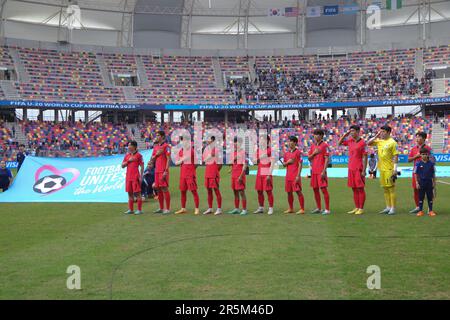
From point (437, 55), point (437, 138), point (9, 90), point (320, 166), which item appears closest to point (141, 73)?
point (9, 90)

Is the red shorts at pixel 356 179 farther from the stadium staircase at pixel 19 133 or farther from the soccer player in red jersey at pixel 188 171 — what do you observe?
the stadium staircase at pixel 19 133

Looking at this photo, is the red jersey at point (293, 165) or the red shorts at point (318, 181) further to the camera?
the red jersey at point (293, 165)

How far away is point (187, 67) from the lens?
58.4 meters

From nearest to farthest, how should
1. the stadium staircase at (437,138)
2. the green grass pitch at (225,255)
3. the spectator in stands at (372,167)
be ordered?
→ the green grass pitch at (225,255) < the spectator in stands at (372,167) < the stadium staircase at (437,138)

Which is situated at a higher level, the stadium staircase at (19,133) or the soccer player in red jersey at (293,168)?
the stadium staircase at (19,133)

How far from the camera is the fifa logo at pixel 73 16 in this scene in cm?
5256

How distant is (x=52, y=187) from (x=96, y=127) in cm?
3538

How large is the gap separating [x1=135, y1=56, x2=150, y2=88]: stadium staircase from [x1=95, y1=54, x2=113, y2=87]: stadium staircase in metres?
A: 3.50

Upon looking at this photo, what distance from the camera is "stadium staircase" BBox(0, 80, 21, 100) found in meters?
47.0

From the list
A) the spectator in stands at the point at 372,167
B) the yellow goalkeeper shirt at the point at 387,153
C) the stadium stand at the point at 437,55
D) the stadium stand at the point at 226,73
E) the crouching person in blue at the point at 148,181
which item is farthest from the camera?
the stadium stand at the point at 437,55

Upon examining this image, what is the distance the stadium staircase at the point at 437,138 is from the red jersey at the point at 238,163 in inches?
1462

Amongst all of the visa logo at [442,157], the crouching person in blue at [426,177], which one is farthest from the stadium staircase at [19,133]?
the crouching person in blue at [426,177]

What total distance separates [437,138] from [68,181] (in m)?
38.9

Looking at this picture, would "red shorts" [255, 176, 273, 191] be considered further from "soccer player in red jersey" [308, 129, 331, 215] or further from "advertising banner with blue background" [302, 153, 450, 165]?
"advertising banner with blue background" [302, 153, 450, 165]
